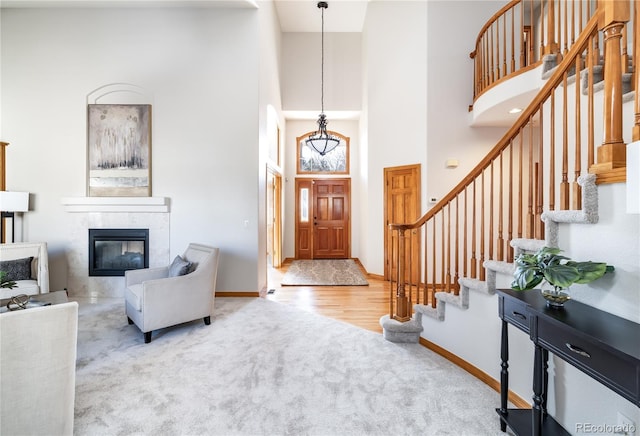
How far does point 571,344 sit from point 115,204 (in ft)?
16.6

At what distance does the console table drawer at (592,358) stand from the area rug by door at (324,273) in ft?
12.4

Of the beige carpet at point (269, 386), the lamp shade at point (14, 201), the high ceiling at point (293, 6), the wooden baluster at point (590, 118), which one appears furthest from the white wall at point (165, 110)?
the wooden baluster at point (590, 118)

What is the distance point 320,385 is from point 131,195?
12.5 ft

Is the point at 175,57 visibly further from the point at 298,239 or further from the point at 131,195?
the point at 298,239

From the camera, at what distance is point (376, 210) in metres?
5.63

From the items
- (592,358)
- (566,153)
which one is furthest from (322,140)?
(592,358)

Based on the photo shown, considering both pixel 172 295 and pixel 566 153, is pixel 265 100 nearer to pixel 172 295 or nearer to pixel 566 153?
pixel 172 295

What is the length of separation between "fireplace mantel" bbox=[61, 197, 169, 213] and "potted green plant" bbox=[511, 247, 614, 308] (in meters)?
4.30

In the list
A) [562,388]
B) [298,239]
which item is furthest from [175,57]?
[562,388]

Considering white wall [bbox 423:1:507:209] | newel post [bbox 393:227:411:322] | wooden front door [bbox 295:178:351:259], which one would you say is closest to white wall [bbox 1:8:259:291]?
newel post [bbox 393:227:411:322]

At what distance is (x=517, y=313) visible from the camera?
1543 millimetres

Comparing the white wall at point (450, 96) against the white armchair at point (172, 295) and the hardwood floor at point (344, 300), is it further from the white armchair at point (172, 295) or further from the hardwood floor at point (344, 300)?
the white armchair at point (172, 295)
